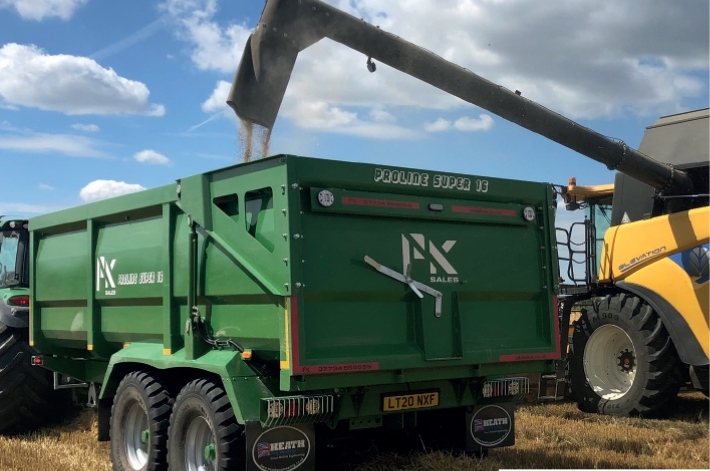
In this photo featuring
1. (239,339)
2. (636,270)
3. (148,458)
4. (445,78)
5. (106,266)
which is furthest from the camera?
(636,270)

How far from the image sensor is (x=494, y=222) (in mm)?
5559

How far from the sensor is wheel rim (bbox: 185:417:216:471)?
16.6 ft

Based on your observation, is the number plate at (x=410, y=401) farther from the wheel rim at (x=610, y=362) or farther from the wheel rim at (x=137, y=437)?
the wheel rim at (x=610, y=362)

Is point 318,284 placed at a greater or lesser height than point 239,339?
greater

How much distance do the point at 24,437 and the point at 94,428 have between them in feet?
2.37

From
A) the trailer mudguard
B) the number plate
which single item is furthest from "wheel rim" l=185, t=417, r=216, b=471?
the number plate

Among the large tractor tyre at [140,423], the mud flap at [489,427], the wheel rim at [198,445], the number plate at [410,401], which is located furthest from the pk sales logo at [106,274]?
the mud flap at [489,427]

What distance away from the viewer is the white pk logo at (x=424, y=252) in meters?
5.11

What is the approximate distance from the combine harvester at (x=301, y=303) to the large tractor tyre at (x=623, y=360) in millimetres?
2500

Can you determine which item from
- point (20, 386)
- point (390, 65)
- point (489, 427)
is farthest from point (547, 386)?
point (20, 386)

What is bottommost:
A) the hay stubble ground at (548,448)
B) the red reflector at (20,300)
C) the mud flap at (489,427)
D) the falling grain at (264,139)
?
the hay stubble ground at (548,448)

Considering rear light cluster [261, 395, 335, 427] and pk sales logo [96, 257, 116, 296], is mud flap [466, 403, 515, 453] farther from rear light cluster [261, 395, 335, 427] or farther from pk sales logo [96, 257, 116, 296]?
pk sales logo [96, 257, 116, 296]

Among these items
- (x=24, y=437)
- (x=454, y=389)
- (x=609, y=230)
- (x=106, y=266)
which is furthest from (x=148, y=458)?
(x=609, y=230)

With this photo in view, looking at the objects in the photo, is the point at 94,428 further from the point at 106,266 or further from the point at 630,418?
the point at 630,418
